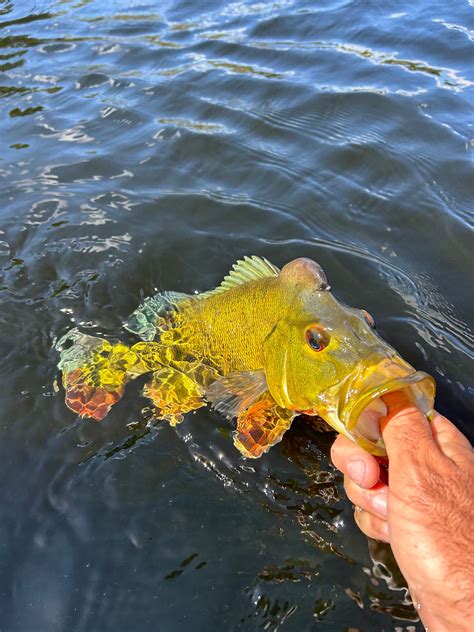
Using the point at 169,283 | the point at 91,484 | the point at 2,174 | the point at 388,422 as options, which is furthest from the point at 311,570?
the point at 2,174

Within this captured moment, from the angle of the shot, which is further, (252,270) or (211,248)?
(211,248)

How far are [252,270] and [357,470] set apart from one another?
1625 mm

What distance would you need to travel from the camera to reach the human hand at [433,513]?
6.75 feet

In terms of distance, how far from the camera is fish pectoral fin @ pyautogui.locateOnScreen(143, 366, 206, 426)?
3.76 meters

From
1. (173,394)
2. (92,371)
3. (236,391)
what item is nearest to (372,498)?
(236,391)

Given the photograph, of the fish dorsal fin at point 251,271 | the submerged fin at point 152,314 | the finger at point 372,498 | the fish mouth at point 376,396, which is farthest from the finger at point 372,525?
the submerged fin at point 152,314

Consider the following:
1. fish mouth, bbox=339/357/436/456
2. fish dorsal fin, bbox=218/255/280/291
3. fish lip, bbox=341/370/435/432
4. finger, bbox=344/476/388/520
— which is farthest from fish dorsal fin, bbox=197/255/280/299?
finger, bbox=344/476/388/520

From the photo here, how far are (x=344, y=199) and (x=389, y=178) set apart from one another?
59cm

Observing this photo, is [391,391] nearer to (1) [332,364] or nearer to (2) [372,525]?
(1) [332,364]

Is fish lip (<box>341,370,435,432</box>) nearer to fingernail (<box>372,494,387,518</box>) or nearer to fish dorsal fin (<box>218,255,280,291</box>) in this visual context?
fingernail (<box>372,494,387,518</box>)

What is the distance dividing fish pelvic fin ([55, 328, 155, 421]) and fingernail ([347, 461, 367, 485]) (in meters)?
1.81

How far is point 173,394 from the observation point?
3.87 m

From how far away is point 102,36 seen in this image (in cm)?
1065

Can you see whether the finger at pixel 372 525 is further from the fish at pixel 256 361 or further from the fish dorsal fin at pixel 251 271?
the fish dorsal fin at pixel 251 271
